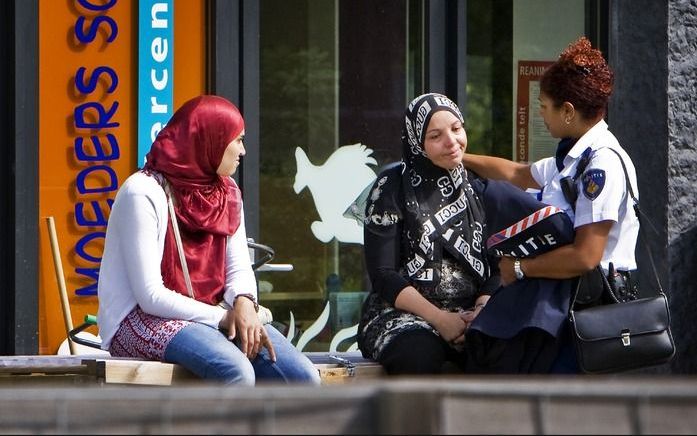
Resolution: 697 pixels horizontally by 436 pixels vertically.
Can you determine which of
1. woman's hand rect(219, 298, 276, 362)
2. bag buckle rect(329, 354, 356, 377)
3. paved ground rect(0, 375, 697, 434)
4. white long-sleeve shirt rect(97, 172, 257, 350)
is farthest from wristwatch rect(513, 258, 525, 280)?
paved ground rect(0, 375, 697, 434)

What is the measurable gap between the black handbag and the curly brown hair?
11.2 inches

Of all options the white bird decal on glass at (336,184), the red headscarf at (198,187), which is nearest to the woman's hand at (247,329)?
the red headscarf at (198,187)

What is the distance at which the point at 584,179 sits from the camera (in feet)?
14.2

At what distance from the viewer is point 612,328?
4.21m

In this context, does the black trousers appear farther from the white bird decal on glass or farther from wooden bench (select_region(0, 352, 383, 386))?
the white bird decal on glass

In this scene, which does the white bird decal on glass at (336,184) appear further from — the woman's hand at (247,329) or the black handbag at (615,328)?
the black handbag at (615,328)

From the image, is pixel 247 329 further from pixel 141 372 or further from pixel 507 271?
pixel 507 271

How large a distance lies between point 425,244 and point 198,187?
853mm

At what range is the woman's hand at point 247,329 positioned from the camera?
14.4 ft

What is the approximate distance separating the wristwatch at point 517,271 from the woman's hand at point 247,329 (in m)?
0.87

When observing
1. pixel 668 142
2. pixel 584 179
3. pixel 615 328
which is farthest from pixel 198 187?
pixel 668 142

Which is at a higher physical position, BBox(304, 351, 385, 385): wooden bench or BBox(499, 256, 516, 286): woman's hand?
BBox(499, 256, 516, 286): woman's hand

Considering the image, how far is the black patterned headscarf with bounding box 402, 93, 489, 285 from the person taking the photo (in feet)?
15.5

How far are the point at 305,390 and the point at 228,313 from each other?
2738 mm
